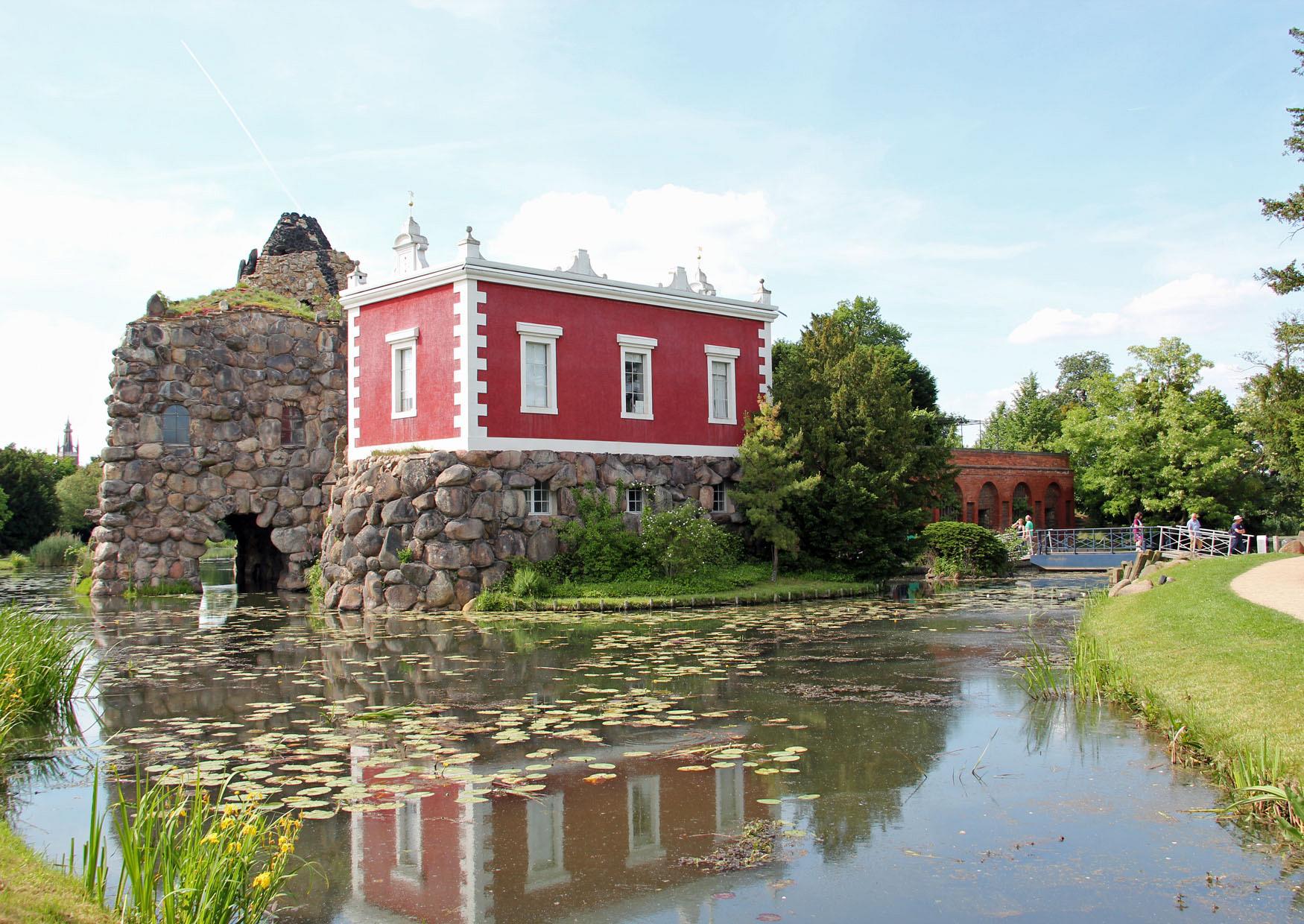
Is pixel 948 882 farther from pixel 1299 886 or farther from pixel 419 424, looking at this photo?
pixel 419 424

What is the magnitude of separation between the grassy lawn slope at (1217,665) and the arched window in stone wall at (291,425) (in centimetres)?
2064

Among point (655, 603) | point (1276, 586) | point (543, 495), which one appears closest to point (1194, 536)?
point (1276, 586)

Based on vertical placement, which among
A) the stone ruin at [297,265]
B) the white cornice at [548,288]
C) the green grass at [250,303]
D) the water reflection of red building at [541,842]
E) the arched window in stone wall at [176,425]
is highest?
the stone ruin at [297,265]

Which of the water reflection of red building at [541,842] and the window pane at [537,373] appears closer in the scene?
the water reflection of red building at [541,842]

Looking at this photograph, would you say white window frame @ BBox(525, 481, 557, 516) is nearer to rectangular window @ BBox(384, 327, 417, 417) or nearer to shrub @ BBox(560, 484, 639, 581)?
shrub @ BBox(560, 484, 639, 581)

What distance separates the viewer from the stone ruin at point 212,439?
26.7 meters

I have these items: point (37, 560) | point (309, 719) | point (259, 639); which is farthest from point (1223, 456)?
point (37, 560)

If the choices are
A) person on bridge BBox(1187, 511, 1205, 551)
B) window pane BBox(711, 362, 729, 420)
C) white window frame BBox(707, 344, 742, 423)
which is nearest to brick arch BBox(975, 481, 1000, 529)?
person on bridge BBox(1187, 511, 1205, 551)

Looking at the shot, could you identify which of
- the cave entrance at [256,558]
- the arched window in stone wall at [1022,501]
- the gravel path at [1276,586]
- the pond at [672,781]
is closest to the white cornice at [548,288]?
the cave entrance at [256,558]

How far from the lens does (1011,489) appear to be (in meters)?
47.8

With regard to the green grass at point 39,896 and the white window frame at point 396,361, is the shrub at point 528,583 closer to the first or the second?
the white window frame at point 396,361

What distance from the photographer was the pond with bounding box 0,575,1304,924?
541 cm

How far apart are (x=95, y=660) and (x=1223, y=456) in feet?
136

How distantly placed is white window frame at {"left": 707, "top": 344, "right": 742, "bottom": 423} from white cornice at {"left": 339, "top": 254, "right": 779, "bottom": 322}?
932mm
